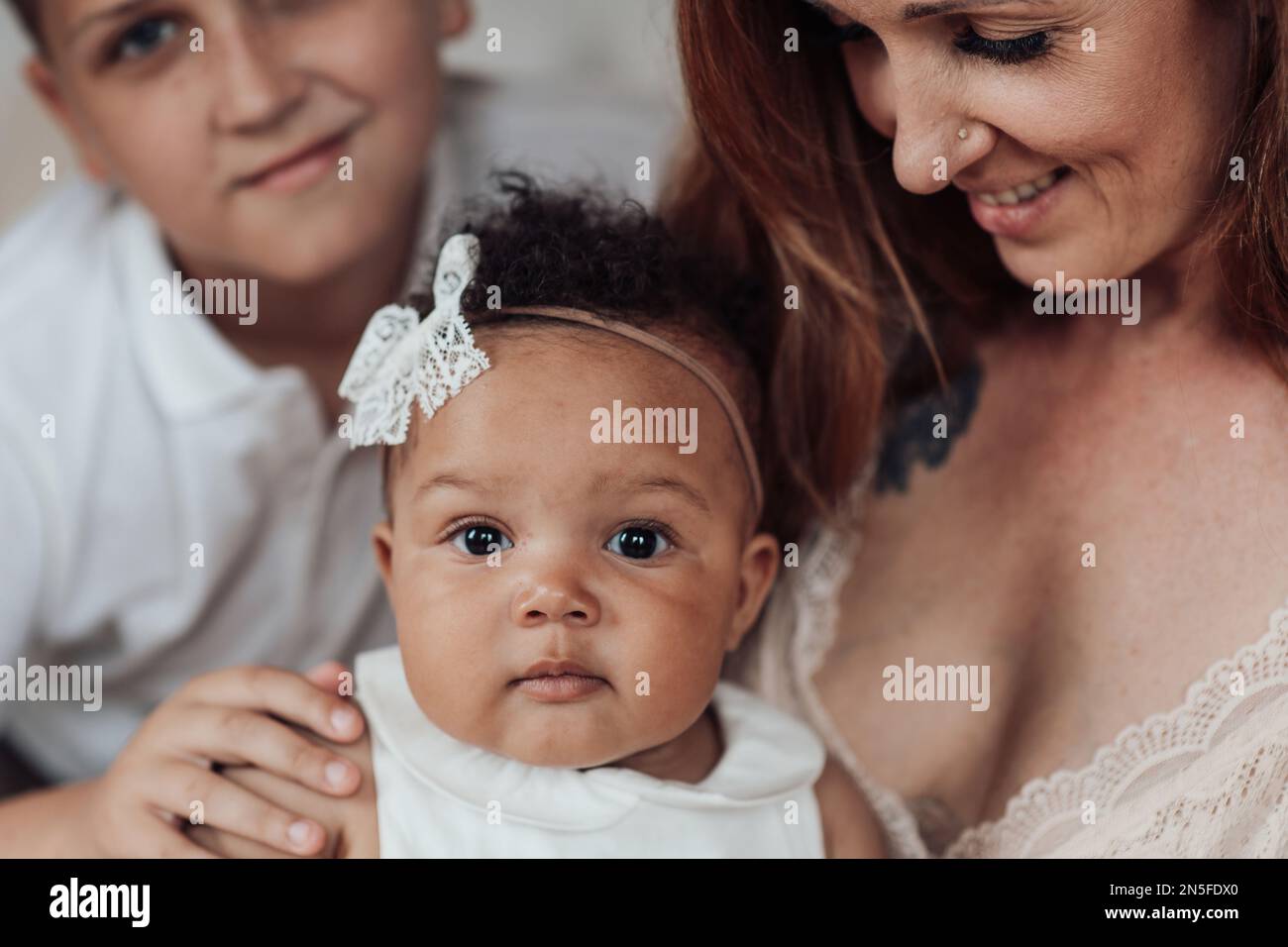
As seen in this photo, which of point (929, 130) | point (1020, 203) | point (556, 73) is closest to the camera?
point (929, 130)

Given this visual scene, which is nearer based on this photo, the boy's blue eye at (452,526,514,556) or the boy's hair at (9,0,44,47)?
the boy's blue eye at (452,526,514,556)

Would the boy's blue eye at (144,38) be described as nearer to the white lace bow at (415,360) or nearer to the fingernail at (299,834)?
the white lace bow at (415,360)

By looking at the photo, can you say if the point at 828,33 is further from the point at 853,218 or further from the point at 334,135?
the point at 334,135

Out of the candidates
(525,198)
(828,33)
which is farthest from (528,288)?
(828,33)

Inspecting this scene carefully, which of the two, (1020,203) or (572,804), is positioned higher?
(1020,203)

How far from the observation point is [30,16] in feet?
5.46

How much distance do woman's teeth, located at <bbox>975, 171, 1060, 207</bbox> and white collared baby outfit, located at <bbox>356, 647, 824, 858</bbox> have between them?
57cm

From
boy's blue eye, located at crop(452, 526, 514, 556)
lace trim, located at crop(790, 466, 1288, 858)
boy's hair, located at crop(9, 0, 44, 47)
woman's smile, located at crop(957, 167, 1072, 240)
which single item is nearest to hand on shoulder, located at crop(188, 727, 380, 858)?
boy's blue eye, located at crop(452, 526, 514, 556)

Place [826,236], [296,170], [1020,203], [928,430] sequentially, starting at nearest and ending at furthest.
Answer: [1020,203] → [826,236] → [928,430] → [296,170]

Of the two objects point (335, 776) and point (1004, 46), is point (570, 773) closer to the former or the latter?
point (335, 776)

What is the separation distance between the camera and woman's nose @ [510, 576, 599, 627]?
110cm

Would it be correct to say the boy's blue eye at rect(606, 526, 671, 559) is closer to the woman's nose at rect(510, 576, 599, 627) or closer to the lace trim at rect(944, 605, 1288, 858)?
the woman's nose at rect(510, 576, 599, 627)

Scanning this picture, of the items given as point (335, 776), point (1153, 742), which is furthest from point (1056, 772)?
point (335, 776)

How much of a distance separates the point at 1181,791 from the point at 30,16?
162cm
